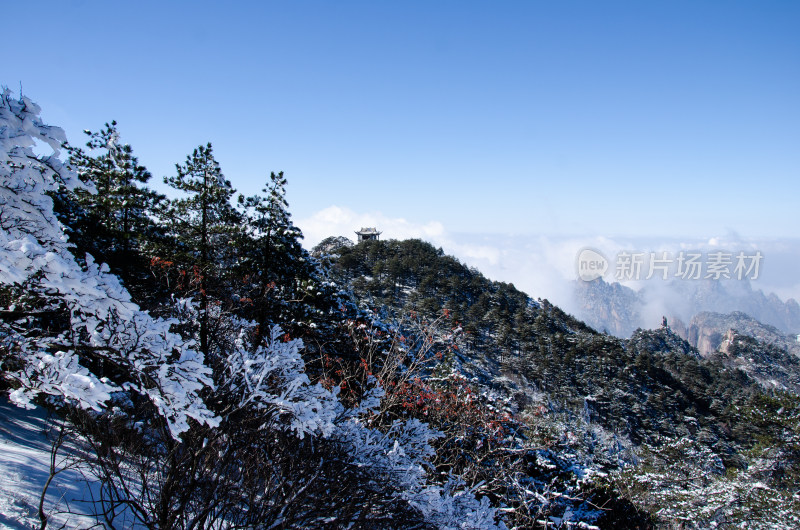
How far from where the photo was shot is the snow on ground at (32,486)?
13.4ft

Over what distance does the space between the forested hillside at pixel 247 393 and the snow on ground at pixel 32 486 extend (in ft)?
0.97

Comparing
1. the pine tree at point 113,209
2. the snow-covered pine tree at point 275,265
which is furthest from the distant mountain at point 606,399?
the pine tree at point 113,209

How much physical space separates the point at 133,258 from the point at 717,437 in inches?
2191

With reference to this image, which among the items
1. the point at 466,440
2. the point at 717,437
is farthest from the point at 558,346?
the point at 466,440

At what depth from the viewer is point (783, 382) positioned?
79750 millimetres

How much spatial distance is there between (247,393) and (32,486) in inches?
104

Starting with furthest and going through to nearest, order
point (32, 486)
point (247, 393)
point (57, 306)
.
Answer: point (247, 393)
point (32, 486)
point (57, 306)

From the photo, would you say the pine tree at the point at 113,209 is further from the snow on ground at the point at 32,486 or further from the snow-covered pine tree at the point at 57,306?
the snow-covered pine tree at the point at 57,306

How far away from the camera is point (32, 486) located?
4.71 metres

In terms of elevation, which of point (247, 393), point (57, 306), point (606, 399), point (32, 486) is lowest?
point (606, 399)

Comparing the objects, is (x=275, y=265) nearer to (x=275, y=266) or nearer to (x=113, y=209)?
(x=275, y=266)

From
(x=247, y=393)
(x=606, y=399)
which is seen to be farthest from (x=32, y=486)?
(x=606, y=399)

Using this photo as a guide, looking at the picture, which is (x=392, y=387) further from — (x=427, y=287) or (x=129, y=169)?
(x=427, y=287)

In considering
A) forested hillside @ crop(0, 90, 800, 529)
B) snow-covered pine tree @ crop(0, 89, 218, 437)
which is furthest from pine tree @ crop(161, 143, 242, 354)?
snow-covered pine tree @ crop(0, 89, 218, 437)
